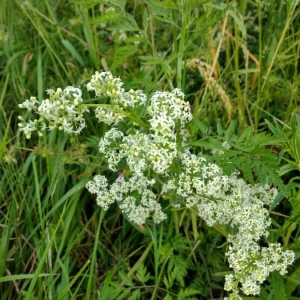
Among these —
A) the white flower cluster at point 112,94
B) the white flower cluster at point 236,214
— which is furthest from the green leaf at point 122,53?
the white flower cluster at point 236,214

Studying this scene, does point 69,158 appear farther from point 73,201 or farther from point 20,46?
point 20,46

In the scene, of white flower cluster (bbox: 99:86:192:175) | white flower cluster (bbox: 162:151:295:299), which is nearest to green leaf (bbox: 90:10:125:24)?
white flower cluster (bbox: 99:86:192:175)

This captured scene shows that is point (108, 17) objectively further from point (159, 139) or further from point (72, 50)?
point (72, 50)

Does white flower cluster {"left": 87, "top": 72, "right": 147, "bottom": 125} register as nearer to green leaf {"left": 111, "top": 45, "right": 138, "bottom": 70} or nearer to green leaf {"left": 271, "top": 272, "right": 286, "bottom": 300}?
green leaf {"left": 111, "top": 45, "right": 138, "bottom": 70}

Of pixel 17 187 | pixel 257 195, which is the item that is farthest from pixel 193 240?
pixel 17 187

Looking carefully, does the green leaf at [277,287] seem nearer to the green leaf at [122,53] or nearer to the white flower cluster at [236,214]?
the white flower cluster at [236,214]

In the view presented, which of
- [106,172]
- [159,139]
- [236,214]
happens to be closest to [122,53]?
[159,139]
